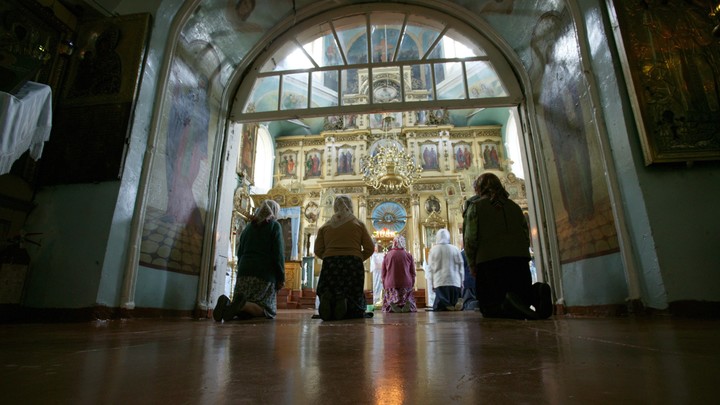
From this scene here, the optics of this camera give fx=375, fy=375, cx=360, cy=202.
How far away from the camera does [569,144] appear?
12.7 feet

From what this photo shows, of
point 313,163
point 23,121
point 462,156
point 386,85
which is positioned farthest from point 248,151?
point 23,121

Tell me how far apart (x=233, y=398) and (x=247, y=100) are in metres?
5.30

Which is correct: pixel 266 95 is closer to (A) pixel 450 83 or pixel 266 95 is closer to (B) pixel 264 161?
(B) pixel 264 161

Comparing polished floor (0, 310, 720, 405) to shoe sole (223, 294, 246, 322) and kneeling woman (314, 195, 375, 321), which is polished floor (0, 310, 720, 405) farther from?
kneeling woman (314, 195, 375, 321)

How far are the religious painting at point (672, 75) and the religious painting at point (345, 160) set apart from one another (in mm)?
13334

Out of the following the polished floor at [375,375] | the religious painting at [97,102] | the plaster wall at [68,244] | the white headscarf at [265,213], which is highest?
the religious painting at [97,102]

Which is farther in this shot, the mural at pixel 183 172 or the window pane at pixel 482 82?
the window pane at pixel 482 82

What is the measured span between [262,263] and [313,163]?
43.7 ft

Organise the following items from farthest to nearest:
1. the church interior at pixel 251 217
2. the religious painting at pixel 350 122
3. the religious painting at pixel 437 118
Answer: the religious painting at pixel 350 122 → the religious painting at pixel 437 118 → the church interior at pixel 251 217

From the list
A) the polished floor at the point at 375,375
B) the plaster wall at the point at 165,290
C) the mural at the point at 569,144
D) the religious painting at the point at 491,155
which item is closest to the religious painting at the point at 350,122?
the religious painting at the point at 491,155

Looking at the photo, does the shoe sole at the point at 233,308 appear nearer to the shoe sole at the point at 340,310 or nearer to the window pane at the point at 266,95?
the shoe sole at the point at 340,310

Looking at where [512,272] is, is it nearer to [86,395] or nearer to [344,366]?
[344,366]

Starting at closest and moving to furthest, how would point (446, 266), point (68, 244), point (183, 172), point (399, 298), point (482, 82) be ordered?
point (68, 244)
point (183, 172)
point (399, 298)
point (446, 266)
point (482, 82)

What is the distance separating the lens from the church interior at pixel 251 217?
62 cm
